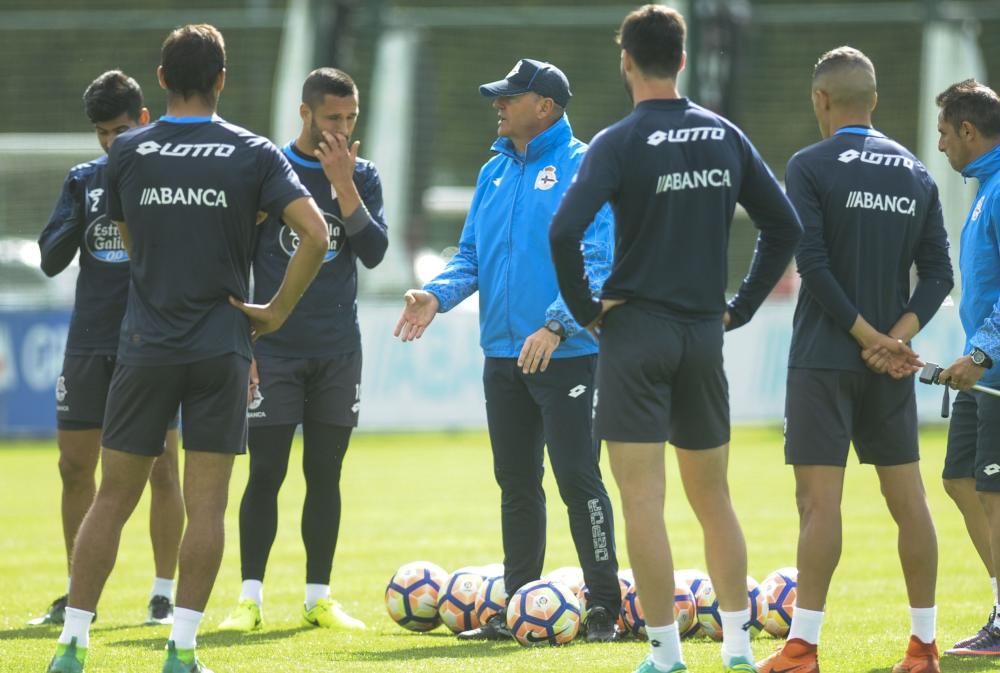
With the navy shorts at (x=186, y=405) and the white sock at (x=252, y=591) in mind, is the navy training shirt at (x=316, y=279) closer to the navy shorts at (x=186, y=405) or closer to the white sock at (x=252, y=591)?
the white sock at (x=252, y=591)

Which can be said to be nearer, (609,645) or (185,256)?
(185,256)

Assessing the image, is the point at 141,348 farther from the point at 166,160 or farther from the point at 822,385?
the point at 822,385

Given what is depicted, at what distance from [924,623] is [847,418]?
2.86 ft

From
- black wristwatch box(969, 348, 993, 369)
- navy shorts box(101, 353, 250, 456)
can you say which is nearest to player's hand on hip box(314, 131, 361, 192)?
navy shorts box(101, 353, 250, 456)

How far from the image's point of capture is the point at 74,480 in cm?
764

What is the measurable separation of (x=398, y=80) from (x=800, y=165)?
16806mm

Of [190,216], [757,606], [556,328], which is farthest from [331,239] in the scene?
[757,606]

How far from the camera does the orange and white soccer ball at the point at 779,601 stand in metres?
6.82

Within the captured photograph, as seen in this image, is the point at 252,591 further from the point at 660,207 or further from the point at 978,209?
the point at 978,209

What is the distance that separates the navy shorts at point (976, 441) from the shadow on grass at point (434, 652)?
208 cm

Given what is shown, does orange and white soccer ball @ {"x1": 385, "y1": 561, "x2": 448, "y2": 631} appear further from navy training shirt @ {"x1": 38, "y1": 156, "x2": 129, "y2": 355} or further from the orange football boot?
the orange football boot

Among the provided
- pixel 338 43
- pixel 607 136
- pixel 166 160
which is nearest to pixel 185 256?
pixel 166 160

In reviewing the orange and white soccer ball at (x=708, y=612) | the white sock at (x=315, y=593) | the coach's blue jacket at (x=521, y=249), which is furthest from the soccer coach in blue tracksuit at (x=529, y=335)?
the white sock at (x=315, y=593)

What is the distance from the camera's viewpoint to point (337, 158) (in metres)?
6.79
